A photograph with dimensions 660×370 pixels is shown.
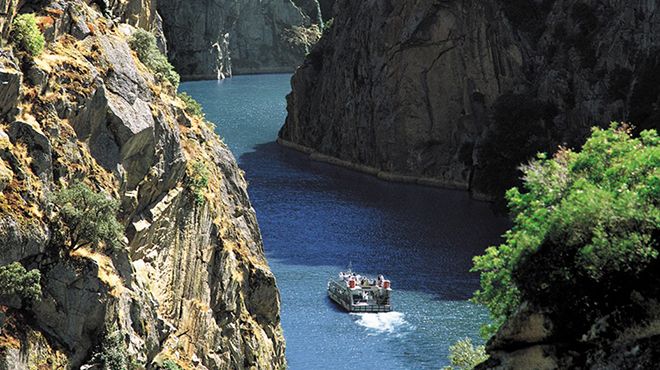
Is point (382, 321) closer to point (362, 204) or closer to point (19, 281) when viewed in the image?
point (362, 204)

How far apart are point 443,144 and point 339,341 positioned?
76602 mm

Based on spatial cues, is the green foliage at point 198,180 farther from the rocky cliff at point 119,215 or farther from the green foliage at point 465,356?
the green foliage at point 465,356

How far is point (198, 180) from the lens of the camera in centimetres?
6222

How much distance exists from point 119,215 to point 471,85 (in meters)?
111

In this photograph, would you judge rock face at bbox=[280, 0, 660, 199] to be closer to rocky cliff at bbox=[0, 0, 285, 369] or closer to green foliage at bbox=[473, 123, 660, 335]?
rocky cliff at bbox=[0, 0, 285, 369]

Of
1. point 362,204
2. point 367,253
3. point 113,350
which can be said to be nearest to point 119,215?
point 113,350

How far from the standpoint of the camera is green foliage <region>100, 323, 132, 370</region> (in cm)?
4706

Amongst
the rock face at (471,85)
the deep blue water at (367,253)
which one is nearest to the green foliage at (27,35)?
the deep blue water at (367,253)

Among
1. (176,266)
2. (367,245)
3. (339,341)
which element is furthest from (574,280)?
(367,245)

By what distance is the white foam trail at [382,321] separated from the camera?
303 feet

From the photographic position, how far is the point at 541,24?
15350 centimetres

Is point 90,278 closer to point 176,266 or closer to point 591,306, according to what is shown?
point 176,266

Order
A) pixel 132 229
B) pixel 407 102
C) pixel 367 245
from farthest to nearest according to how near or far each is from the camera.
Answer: pixel 407 102, pixel 367 245, pixel 132 229

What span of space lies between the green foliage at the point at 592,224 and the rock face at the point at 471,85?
3809 inches
